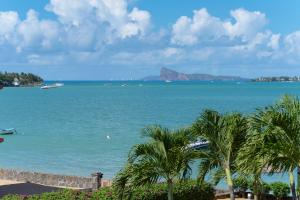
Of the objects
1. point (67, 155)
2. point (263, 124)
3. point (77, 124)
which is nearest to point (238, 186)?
point (263, 124)

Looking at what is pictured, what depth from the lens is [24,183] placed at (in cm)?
2698

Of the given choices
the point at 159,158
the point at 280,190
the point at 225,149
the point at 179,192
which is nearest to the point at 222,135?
the point at 225,149

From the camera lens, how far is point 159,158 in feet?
48.4

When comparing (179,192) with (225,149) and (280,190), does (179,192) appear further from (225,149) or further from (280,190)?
(280,190)

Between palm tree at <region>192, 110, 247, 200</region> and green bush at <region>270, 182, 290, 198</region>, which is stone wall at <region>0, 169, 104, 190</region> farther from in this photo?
palm tree at <region>192, 110, 247, 200</region>

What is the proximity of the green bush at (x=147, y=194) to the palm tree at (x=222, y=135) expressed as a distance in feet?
7.27

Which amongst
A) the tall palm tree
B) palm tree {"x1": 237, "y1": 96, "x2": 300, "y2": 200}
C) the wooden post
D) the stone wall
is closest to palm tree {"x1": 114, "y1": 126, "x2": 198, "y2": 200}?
palm tree {"x1": 237, "y1": 96, "x2": 300, "y2": 200}

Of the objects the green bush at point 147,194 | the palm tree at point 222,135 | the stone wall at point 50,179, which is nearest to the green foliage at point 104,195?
the green bush at point 147,194

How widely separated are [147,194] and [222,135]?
12.2ft

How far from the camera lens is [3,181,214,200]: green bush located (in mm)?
16891

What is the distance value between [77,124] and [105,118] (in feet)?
29.6

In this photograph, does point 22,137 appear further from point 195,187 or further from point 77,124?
point 195,187

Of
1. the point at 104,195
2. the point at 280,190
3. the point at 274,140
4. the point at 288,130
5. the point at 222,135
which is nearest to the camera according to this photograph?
the point at 288,130

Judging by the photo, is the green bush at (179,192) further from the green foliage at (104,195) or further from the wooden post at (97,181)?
the wooden post at (97,181)
